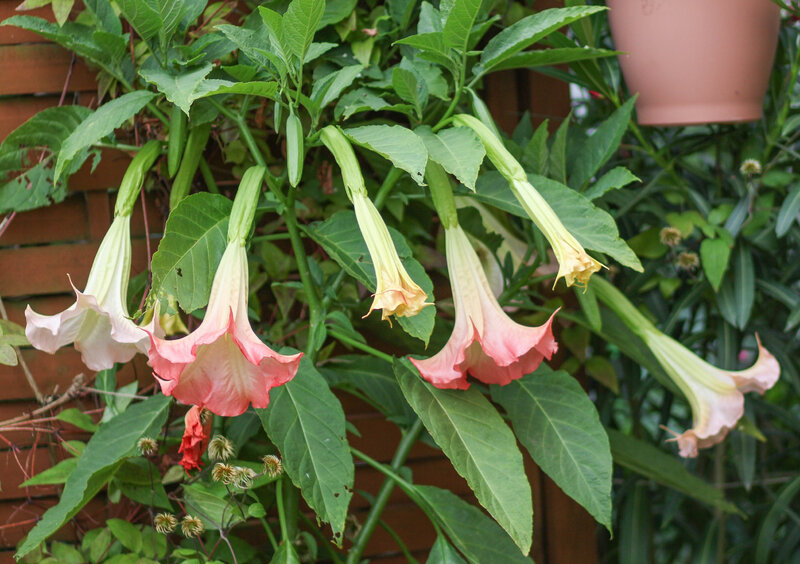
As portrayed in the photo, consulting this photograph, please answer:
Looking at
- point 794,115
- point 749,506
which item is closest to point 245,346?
point 794,115

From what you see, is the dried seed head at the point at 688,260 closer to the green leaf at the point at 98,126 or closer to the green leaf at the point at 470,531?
the green leaf at the point at 470,531

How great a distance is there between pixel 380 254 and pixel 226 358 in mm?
218

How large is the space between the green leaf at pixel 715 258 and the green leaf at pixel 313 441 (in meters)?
0.72

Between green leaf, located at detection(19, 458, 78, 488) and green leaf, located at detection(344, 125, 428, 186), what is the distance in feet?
2.10

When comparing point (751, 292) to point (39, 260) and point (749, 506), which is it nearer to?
point (749, 506)

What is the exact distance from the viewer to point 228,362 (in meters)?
0.84

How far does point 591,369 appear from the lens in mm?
1417

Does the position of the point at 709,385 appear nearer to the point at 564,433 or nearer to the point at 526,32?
the point at 564,433

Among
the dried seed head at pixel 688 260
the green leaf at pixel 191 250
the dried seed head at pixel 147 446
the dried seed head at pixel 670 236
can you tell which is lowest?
the dried seed head at pixel 147 446

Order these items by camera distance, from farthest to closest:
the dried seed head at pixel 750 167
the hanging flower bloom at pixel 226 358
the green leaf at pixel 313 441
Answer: the dried seed head at pixel 750 167 < the green leaf at pixel 313 441 < the hanging flower bloom at pixel 226 358

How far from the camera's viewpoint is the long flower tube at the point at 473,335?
886 millimetres

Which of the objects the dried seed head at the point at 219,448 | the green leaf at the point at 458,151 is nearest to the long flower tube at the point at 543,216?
the green leaf at the point at 458,151

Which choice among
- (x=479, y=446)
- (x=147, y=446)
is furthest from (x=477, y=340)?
(x=147, y=446)

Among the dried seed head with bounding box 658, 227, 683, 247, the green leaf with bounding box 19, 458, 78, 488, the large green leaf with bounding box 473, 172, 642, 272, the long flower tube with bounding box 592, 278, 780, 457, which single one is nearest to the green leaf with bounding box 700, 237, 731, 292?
the dried seed head with bounding box 658, 227, 683, 247
